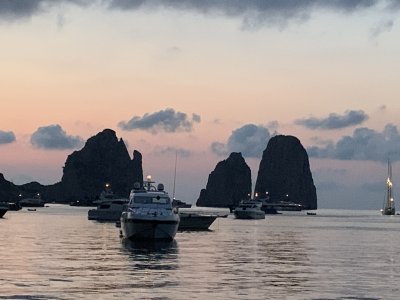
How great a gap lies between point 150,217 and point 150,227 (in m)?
0.85

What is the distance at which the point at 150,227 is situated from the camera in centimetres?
7138

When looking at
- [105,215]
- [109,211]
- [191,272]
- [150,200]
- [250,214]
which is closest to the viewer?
[191,272]

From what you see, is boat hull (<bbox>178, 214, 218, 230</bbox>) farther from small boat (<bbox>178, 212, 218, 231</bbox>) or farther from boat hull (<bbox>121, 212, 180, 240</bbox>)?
boat hull (<bbox>121, 212, 180, 240</bbox>)

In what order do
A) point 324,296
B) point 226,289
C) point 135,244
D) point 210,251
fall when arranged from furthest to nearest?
point 135,244 → point 210,251 → point 226,289 → point 324,296

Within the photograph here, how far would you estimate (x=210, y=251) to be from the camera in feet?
216

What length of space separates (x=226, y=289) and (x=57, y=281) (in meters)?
8.12

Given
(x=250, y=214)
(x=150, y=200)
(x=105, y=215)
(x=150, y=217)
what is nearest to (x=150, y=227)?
(x=150, y=217)

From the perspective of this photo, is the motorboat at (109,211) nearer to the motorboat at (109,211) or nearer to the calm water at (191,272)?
the motorboat at (109,211)

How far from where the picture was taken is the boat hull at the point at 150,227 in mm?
71500

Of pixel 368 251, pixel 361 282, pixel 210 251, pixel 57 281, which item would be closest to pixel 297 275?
pixel 361 282

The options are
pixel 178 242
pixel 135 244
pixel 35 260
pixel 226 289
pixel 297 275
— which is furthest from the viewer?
pixel 178 242

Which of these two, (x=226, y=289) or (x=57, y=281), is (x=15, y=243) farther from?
(x=226, y=289)

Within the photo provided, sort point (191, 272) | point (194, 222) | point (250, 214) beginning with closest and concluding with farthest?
point (191, 272) < point (194, 222) < point (250, 214)

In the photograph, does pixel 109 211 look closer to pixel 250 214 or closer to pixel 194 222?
pixel 250 214
